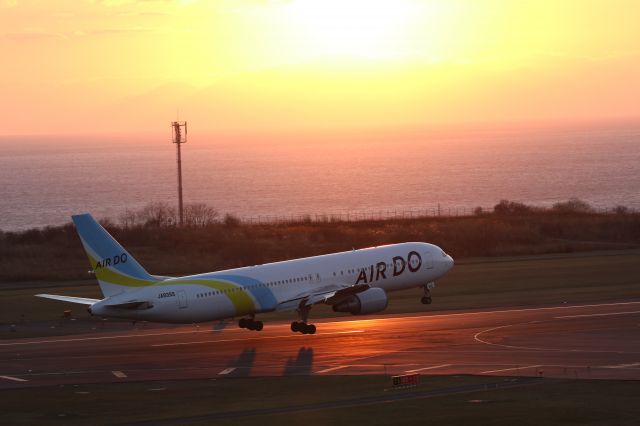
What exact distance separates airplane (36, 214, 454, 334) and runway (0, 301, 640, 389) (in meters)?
1.87

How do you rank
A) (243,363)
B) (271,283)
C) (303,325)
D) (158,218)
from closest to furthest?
(243,363) → (271,283) → (303,325) → (158,218)

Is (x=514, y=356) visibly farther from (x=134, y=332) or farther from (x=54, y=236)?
(x=54, y=236)

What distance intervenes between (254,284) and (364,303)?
669 centimetres

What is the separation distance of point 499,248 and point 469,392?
255 feet

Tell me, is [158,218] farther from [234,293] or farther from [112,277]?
[112,277]

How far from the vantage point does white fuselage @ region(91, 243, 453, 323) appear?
63406 millimetres

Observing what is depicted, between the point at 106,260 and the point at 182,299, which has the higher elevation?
the point at 106,260

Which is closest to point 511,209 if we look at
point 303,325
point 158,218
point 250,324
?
point 158,218

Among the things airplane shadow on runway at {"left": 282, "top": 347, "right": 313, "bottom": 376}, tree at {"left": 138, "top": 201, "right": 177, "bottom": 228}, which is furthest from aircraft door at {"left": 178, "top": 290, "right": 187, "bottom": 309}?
tree at {"left": 138, "top": 201, "right": 177, "bottom": 228}

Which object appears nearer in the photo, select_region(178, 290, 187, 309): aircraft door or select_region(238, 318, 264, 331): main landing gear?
select_region(178, 290, 187, 309): aircraft door

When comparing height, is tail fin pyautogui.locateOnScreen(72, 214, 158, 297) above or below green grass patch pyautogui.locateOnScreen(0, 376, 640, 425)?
above

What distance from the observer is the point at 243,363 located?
59.7m

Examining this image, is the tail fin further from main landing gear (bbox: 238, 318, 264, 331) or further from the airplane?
main landing gear (bbox: 238, 318, 264, 331)

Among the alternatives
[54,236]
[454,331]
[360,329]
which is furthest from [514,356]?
[54,236]
